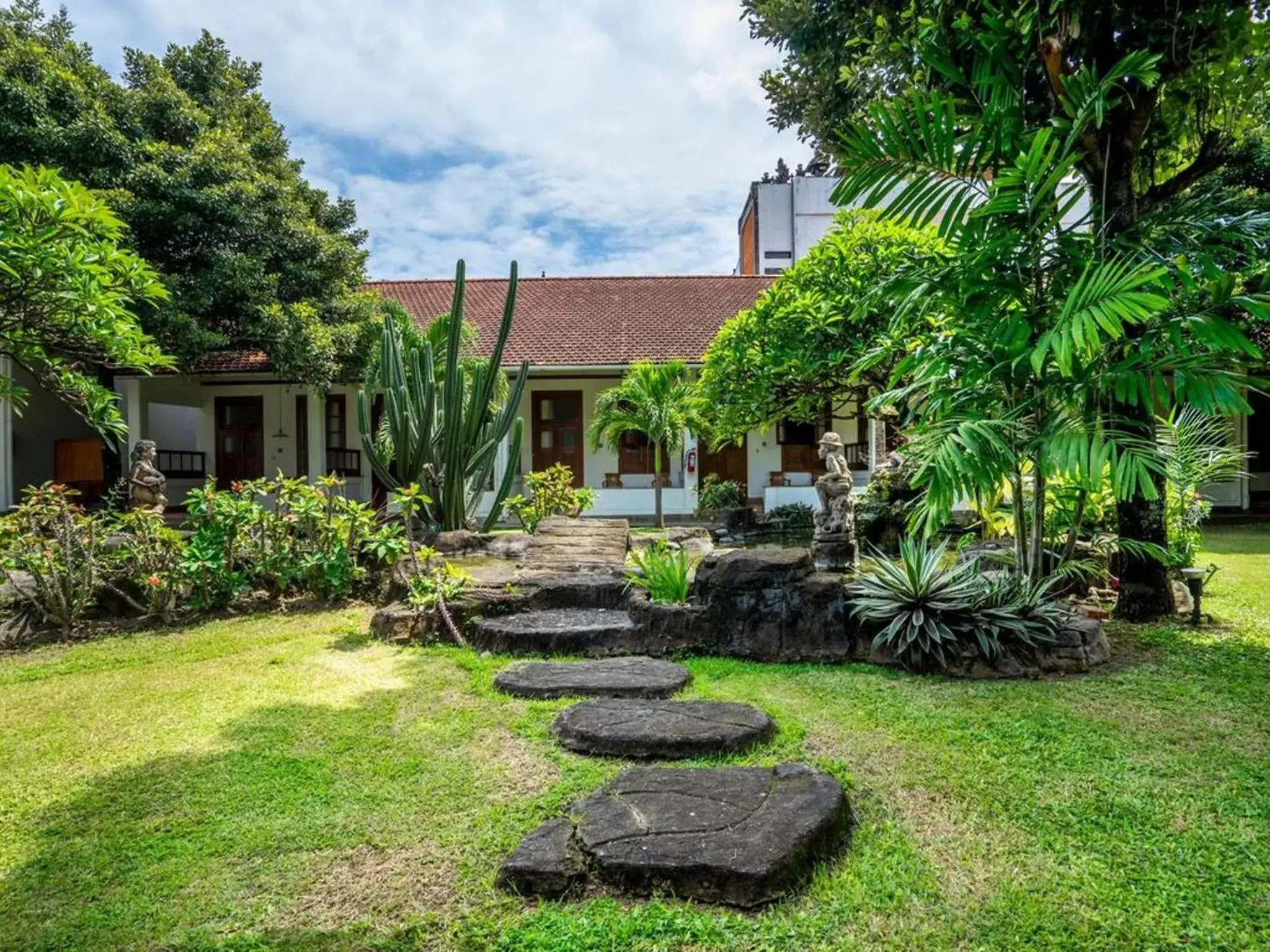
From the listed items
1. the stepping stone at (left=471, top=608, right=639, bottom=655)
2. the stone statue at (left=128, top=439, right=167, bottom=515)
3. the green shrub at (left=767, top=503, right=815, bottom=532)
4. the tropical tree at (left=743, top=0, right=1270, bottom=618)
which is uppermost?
the tropical tree at (left=743, top=0, right=1270, bottom=618)

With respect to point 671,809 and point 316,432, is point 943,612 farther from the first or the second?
point 316,432

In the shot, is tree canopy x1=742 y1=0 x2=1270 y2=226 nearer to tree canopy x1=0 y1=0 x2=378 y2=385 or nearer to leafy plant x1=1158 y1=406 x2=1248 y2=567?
leafy plant x1=1158 y1=406 x2=1248 y2=567

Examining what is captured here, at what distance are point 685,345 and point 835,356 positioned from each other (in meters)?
7.62

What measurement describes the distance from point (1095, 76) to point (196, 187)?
12523mm

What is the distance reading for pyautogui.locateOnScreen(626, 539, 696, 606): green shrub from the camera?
5512mm

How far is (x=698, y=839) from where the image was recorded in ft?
8.05

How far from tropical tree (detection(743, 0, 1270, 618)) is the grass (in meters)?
2.23

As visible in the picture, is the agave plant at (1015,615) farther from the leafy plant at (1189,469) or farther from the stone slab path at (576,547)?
the stone slab path at (576,547)

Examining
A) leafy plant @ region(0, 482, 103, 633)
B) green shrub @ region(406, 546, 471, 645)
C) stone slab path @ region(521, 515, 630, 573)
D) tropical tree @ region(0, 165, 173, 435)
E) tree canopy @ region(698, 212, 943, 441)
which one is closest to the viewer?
tropical tree @ region(0, 165, 173, 435)

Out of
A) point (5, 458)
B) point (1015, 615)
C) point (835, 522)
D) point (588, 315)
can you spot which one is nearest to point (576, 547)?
point (835, 522)

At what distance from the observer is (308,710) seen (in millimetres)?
4164

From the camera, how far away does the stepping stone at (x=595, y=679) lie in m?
4.23

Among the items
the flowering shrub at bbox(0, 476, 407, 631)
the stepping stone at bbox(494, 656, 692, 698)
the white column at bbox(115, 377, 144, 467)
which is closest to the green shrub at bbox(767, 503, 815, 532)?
the flowering shrub at bbox(0, 476, 407, 631)

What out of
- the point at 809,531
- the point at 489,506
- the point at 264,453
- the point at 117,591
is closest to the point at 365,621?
the point at 117,591
